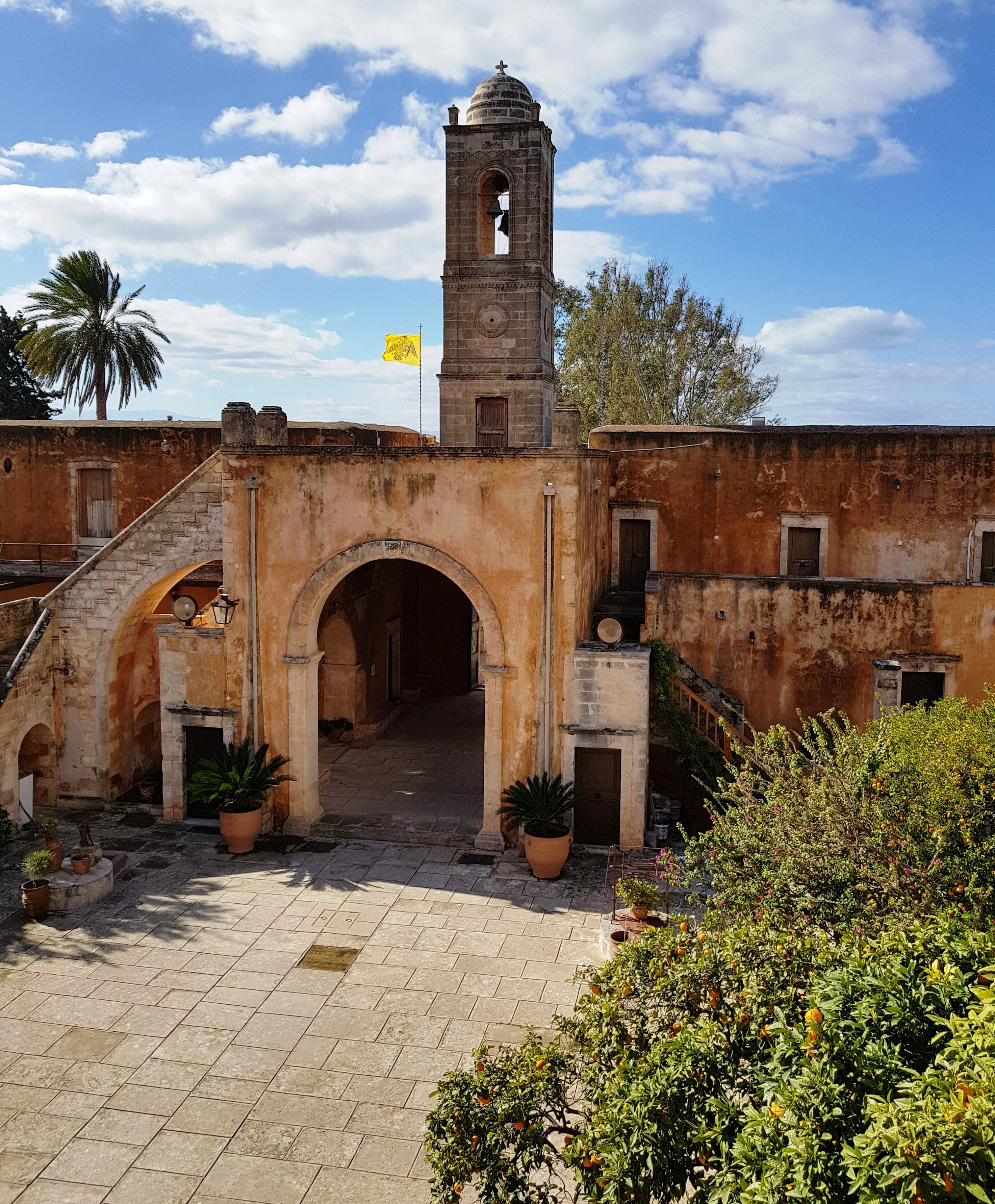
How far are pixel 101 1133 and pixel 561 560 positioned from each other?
931 centimetres

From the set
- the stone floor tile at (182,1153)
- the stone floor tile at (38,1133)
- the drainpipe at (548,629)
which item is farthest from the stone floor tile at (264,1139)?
the drainpipe at (548,629)

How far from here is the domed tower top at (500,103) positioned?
2181cm

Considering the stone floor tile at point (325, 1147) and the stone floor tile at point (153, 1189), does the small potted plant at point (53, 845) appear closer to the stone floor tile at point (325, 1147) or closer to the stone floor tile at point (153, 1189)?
the stone floor tile at point (153, 1189)

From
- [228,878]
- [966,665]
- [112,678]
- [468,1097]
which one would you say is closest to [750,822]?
[468,1097]

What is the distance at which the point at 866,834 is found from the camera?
29.6 feet

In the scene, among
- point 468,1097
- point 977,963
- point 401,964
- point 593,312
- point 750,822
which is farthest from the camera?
point 593,312

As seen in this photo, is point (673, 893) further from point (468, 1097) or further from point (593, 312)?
point (593, 312)

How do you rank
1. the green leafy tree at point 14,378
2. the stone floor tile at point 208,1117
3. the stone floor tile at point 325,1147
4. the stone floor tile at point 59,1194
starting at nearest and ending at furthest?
1. the stone floor tile at point 59,1194
2. the stone floor tile at point 325,1147
3. the stone floor tile at point 208,1117
4. the green leafy tree at point 14,378

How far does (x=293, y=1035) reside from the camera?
406 inches

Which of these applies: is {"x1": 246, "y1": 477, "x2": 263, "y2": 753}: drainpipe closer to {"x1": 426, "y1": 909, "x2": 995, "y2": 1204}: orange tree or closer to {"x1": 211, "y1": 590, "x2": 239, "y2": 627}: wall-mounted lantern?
{"x1": 211, "y1": 590, "x2": 239, "y2": 627}: wall-mounted lantern

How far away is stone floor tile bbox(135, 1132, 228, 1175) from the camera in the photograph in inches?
328

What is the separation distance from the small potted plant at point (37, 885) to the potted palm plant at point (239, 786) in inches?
103

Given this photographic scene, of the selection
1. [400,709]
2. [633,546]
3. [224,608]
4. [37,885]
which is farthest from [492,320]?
[37,885]

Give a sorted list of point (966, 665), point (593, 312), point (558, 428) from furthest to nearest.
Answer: point (593, 312), point (966, 665), point (558, 428)
